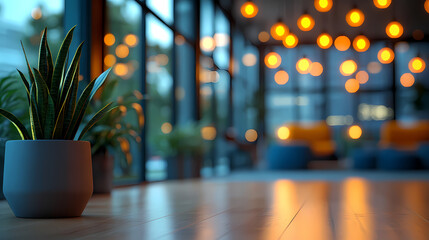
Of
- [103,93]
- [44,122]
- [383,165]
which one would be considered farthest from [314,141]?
[44,122]

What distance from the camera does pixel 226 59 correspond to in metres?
10.7

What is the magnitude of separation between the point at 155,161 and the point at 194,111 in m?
1.66

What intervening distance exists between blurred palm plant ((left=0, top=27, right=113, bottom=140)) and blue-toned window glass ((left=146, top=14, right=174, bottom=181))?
3759 millimetres

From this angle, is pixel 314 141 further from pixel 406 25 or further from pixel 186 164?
pixel 186 164

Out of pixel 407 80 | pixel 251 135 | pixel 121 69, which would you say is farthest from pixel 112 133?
pixel 407 80

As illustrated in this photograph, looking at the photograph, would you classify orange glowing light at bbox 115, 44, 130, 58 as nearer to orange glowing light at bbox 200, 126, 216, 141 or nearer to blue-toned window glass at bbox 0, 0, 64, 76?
blue-toned window glass at bbox 0, 0, 64, 76

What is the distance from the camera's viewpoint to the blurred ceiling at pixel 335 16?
36.7 ft

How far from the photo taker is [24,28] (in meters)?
4.01

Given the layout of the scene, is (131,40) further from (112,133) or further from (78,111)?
(78,111)

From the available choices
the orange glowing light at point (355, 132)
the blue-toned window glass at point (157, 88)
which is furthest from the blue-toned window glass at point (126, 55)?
the orange glowing light at point (355, 132)

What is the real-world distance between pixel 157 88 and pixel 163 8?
109 centimetres

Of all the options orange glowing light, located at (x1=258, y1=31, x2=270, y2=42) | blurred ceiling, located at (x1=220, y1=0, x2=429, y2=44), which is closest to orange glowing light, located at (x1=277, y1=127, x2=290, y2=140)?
blurred ceiling, located at (x1=220, y1=0, x2=429, y2=44)

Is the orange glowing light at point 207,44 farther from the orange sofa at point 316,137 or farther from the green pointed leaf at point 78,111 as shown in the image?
the green pointed leaf at point 78,111

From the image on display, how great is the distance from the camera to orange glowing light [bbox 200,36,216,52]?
8.92 meters
